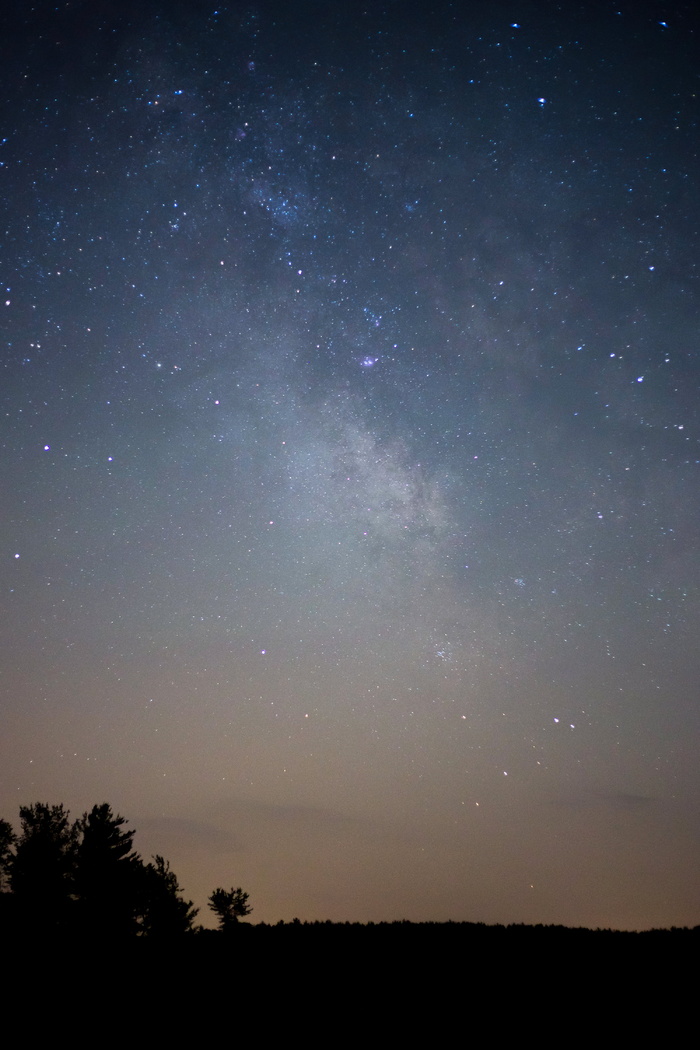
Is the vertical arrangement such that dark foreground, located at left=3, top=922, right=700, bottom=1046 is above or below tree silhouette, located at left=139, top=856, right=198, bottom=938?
above

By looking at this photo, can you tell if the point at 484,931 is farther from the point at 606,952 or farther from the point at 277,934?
the point at 277,934

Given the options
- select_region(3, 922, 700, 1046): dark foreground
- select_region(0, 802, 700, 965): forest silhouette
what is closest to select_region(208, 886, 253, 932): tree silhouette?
select_region(0, 802, 700, 965): forest silhouette

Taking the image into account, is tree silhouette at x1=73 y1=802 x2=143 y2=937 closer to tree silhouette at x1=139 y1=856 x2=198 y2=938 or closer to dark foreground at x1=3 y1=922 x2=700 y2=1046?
tree silhouette at x1=139 y1=856 x2=198 y2=938

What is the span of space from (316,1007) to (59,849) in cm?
2897

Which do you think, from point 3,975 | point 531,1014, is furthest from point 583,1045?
point 3,975

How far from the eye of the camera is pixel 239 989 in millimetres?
8609

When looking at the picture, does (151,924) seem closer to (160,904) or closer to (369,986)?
(160,904)

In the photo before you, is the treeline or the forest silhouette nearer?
the forest silhouette

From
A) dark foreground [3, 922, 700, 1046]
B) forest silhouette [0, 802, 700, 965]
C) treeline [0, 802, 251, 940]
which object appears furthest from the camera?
treeline [0, 802, 251, 940]

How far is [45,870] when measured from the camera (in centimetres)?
2881

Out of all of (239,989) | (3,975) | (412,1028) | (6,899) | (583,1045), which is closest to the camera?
(583,1045)

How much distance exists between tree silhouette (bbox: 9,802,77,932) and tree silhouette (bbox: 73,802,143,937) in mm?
996

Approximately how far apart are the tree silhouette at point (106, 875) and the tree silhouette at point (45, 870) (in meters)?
1.00

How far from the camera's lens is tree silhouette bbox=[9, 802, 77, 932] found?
26.5 m
